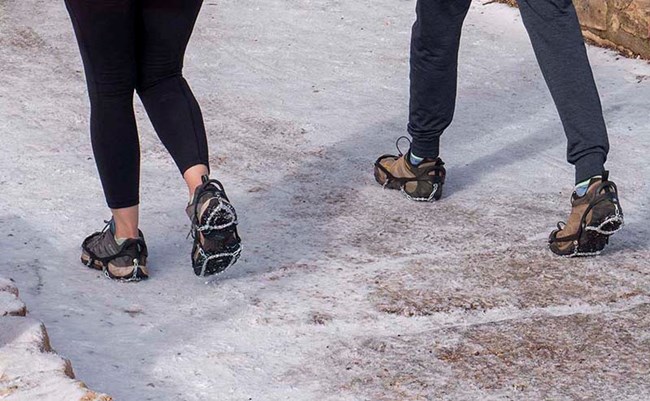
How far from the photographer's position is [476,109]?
5363mm

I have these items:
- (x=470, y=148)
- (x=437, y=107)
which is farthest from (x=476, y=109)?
(x=437, y=107)

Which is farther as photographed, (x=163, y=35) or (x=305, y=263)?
(x=305, y=263)

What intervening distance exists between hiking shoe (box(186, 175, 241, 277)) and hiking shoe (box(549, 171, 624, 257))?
1021 mm

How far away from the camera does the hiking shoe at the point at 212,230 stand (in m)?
3.45

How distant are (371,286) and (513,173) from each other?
117 cm

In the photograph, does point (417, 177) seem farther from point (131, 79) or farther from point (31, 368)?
point (31, 368)

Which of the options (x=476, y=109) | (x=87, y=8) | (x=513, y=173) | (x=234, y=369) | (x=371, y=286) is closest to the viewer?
(x=234, y=369)

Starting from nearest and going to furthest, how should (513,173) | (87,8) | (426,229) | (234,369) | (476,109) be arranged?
(234,369) < (87,8) < (426,229) < (513,173) < (476,109)

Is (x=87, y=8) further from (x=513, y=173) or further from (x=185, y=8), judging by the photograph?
(x=513, y=173)

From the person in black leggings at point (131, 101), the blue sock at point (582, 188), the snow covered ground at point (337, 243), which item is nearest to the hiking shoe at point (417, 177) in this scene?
the snow covered ground at point (337, 243)

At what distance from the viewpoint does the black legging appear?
133 inches

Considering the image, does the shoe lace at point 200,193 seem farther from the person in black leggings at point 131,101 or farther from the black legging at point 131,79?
the black legging at point 131,79

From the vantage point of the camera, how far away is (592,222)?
3.71 metres

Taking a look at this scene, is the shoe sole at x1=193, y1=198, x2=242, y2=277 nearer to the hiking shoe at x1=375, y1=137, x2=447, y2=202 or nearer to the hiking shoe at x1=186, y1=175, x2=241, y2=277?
the hiking shoe at x1=186, y1=175, x2=241, y2=277
